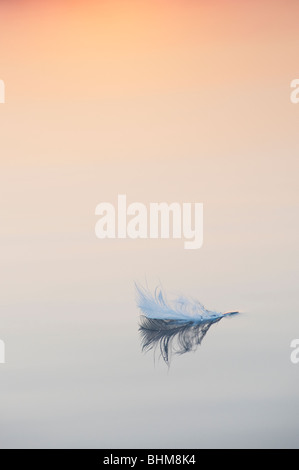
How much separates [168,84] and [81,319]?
3.98ft

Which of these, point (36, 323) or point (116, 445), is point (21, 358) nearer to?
point (36, 323)

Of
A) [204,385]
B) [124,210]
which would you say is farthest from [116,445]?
[124,210]

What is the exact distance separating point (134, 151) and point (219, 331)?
38.1 inches

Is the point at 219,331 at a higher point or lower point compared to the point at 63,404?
higher

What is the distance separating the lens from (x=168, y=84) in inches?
80.1

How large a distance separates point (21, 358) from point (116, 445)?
63 cm

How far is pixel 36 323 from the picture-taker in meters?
2.06

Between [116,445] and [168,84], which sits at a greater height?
[168,84]

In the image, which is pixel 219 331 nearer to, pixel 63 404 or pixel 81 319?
pixel 81 319

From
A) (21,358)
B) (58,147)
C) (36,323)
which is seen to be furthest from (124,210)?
(21,358)
